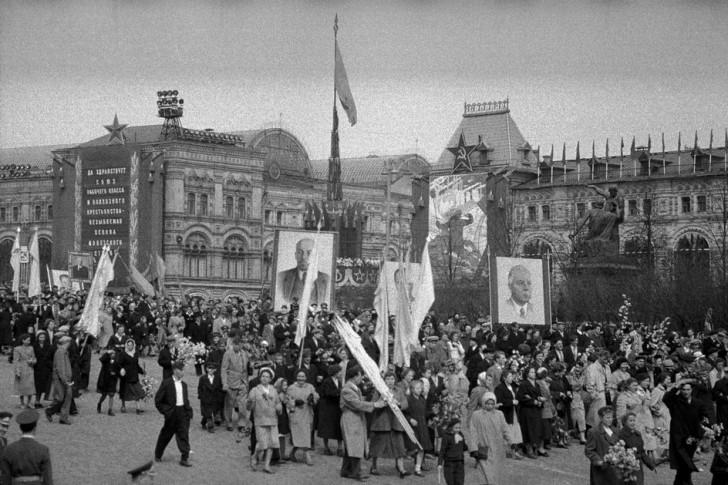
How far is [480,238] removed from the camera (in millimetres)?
92438

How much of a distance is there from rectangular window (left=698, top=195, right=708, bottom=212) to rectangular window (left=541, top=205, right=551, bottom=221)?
36.5 feet

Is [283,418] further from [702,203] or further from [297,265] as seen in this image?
[702,203]

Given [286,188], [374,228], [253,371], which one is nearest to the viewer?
[253,371]

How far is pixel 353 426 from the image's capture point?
21.8m

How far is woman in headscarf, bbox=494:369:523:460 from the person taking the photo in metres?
24.3

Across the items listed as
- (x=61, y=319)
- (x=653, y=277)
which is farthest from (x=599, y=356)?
(x=653, y=277)

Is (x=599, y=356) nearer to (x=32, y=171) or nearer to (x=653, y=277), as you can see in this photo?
(x=653, y=277)

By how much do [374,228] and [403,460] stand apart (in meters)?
89.7

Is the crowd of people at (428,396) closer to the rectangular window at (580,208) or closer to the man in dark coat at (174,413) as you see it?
the man in dark coat at (174,413)

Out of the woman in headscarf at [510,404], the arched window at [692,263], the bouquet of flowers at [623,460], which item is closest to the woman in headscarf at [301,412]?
the woman in headscarf at [510,404]

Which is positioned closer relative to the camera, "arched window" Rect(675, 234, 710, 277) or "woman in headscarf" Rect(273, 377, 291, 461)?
"woman in headscarf" Rect(273, 377, 291, 461)

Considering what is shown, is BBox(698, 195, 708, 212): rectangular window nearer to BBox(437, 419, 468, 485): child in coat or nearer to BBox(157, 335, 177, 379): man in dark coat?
BBox(157, 335, 177, 379): man in dark coat

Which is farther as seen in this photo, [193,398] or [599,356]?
[193,398]

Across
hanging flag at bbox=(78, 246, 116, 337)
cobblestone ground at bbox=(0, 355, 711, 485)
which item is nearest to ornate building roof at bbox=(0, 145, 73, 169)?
hanging flag at bbox=(78, 246, 116, 337)
